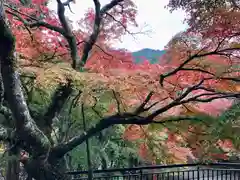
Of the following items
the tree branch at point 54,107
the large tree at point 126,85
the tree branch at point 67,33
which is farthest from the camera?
the tree branch at point 67,33

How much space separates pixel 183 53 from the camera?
3779mm

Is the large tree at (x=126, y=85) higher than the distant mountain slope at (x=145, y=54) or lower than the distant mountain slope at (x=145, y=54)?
lower

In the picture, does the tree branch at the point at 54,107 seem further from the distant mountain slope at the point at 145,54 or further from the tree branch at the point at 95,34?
the distant mountain slope at the point at 145,54

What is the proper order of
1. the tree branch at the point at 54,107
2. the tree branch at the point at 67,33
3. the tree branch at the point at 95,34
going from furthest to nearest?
the tree branch at the point at 95,34, the tree branch at the point at 67,33, the tree branch at the point at 54,107

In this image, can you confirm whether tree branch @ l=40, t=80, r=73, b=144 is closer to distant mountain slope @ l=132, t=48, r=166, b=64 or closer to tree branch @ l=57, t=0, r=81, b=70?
tree branch @ l=57, t=0, r=81, b=70

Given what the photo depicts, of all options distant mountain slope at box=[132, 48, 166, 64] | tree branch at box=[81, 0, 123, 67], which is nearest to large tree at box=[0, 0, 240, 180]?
tree branch at box=[81, 0, 123, 67]

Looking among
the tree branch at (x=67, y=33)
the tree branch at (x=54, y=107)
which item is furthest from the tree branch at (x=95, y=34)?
the tree branch at (x=54, y=107)

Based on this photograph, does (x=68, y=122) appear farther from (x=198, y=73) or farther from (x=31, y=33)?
(x=198, y=73)

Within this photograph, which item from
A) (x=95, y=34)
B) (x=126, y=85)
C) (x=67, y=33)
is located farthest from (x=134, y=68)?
(x=67, y=33)

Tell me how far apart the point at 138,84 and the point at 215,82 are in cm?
95

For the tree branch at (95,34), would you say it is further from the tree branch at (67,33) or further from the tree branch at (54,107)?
the tree branch at (54,107)

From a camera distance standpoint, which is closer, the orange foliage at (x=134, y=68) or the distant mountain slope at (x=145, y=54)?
the orange foliage at (x=134, y=68)

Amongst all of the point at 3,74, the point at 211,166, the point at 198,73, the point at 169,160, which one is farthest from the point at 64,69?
the point at 211,166

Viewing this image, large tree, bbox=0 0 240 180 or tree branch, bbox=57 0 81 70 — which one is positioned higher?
tree branch, bbox=57 0 81 70
